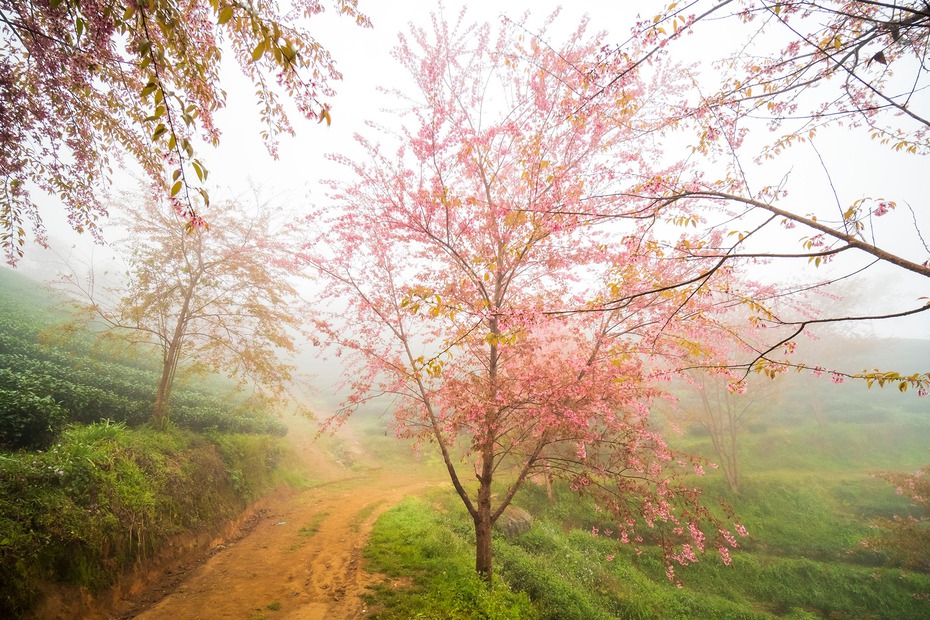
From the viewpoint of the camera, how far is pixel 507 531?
9.95m

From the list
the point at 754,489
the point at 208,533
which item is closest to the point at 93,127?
the point at 208,533

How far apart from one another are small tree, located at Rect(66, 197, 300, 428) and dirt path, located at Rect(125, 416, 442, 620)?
3741 millimetres

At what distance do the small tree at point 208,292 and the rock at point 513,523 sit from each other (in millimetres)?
7704

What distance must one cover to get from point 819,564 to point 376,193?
16.2 m

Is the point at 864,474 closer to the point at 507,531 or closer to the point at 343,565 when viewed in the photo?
the point at 507,531

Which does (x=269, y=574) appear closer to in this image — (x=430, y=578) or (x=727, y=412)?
(x=430, y=578)

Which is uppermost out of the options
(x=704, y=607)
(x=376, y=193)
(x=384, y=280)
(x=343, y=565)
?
(x=376, y=193)

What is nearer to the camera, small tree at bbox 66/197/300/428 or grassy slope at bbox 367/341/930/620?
grassy slope at bbox 367/341/930/620

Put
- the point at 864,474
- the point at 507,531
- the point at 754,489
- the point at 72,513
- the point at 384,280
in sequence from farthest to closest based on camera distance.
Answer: the point at 864,474, the point at 754,489, the point at 507,531, the point at 384,280, the point at 72,513

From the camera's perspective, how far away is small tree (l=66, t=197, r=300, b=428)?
9.23 meters

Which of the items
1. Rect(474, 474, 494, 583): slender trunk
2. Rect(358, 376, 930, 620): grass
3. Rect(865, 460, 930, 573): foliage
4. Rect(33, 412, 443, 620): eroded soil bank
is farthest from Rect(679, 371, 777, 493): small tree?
Rect(33, 412, 443, 620): eroded soil bank

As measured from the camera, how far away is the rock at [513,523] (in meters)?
10.0

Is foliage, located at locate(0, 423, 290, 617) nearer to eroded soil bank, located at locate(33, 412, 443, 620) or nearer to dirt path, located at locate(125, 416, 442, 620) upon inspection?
eroded soil bank, located at locate(33, 412, 443, 620)

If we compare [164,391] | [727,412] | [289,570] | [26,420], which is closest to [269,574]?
[289,570]
